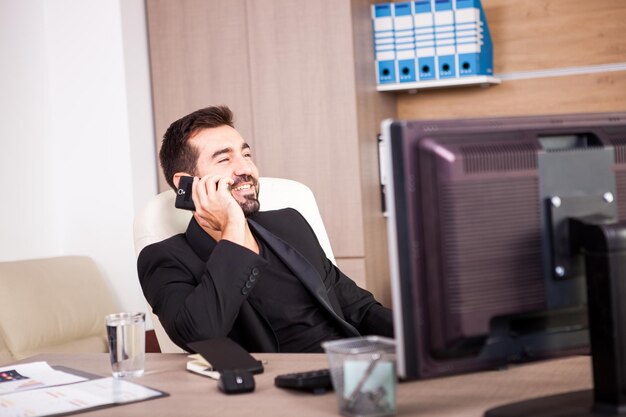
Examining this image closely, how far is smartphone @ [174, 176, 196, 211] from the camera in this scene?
234 centimetres

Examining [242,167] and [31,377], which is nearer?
[31,377]

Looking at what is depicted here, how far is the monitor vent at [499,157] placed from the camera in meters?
1.19

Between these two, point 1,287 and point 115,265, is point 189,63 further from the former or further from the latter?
point 1,287

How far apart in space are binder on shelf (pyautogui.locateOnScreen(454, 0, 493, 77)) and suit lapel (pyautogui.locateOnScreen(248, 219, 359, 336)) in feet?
5.77

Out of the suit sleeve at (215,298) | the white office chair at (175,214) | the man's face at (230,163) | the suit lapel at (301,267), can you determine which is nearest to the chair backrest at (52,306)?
the white office chair at (175,214)

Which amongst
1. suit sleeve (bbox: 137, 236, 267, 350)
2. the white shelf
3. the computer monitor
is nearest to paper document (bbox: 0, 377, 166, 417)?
suit sleeve (bbox: 137, 236, 267, 350)

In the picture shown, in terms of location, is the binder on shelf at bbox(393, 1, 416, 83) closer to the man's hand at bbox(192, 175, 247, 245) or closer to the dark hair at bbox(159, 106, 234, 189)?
the dark hair at bbox(159, 106, 234, 189)

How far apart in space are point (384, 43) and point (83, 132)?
1413 mm

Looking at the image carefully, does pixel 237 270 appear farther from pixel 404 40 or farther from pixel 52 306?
pixel 404 40

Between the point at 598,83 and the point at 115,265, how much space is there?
230 centimetres

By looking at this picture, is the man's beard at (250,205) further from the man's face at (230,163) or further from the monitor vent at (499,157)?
the monitor vent at (499,157)

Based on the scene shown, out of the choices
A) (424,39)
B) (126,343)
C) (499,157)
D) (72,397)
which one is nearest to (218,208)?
(126,343)

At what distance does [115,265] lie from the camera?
157 inches

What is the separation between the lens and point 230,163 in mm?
2506
